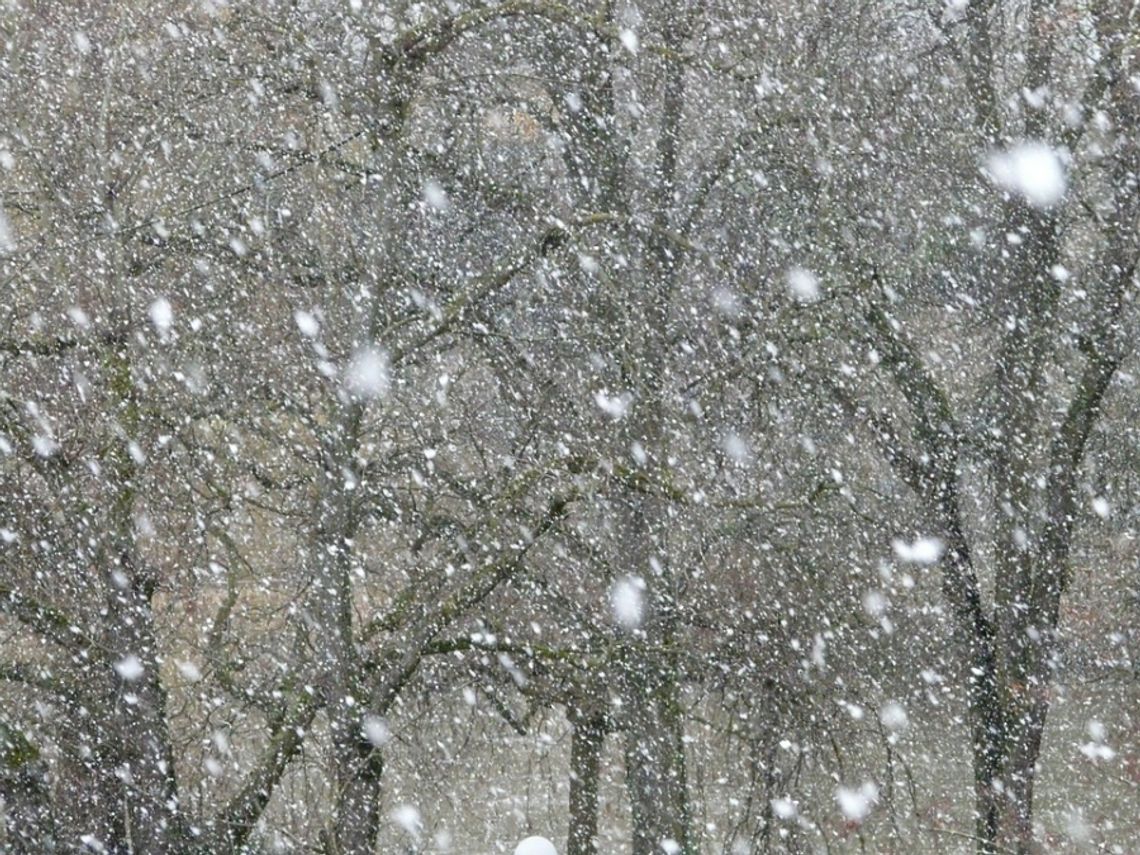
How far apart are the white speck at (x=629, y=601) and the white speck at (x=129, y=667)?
267 cm

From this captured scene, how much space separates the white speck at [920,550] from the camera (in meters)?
9.02

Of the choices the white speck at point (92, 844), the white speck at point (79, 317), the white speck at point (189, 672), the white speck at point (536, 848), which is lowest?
the white speck at point (536, 848)

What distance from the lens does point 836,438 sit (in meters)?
9.16

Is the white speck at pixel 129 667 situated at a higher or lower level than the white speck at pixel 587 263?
lower

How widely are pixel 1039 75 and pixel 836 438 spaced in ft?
9.65

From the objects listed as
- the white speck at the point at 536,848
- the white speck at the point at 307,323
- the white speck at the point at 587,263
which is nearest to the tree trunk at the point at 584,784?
the white speck at the point at 307,323

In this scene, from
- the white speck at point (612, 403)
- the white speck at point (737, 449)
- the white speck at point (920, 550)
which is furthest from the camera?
the white speck at point (920, 550)

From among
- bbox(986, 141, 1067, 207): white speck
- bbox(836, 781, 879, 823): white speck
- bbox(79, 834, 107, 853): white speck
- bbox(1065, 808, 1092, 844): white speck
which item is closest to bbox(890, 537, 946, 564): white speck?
bbox(836, 781, 879, 823): white speck

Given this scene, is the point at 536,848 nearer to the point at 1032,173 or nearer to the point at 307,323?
the point at 307,323

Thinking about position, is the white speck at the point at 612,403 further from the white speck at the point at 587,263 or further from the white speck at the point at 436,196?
the white speck at the point at 436,196

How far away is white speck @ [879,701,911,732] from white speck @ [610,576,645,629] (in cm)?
147

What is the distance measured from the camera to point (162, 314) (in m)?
8.98

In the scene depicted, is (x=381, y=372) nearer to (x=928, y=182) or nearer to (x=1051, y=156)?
(x=928, y=182)

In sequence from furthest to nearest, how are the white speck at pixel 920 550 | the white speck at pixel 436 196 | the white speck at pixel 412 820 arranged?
the white speck at pixel 412 820, the white speck at pixel 436 196, the white speck at pixel 920 550
